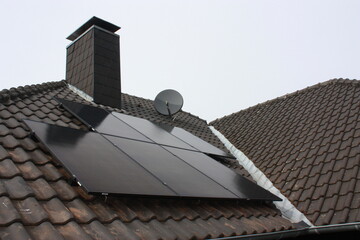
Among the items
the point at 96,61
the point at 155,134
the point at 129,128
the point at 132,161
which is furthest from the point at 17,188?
the point at 96,61

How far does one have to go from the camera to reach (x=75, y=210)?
3.07m

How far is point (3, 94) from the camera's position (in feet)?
17.5

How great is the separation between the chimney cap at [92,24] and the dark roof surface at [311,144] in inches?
174

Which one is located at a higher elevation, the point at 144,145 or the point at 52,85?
the point at 52,85

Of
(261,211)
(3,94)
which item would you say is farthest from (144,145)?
(3,94)

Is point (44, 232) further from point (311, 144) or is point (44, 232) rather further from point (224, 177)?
point (311, 144)

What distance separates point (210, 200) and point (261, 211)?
1.07 m

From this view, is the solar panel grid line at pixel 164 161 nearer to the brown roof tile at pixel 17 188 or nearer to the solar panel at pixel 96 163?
the solar panel at pixel 96 163

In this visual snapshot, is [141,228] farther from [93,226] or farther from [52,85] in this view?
[52,85]

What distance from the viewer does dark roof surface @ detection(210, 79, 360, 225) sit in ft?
→ 17.6

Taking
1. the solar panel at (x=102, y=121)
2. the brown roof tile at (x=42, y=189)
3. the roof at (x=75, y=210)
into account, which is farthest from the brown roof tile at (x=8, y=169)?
the solar panel at (x=102, y=121)

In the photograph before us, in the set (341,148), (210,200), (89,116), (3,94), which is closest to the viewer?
(210,200)

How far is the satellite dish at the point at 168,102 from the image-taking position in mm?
10188

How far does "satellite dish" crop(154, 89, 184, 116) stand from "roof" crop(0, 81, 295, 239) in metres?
4.98
